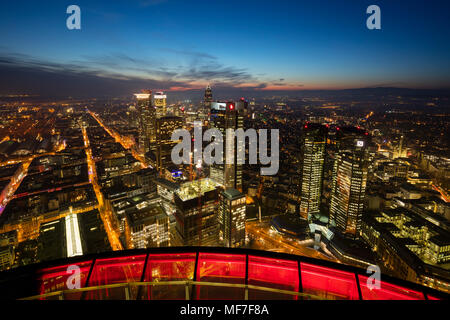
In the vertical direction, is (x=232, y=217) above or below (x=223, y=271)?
below

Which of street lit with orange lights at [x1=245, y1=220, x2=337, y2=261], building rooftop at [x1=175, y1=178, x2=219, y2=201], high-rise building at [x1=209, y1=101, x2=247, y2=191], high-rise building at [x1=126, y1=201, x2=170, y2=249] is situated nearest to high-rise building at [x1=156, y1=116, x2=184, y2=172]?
high-rise building at [x1=209, y1=101, x2=247, y2=191]

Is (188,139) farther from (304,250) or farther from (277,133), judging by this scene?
(304,250)

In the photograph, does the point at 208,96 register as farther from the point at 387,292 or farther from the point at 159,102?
the point at 387,292

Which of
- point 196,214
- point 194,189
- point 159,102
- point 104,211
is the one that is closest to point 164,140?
point 104,211

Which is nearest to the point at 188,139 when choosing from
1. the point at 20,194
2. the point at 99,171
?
the point at 99,171
